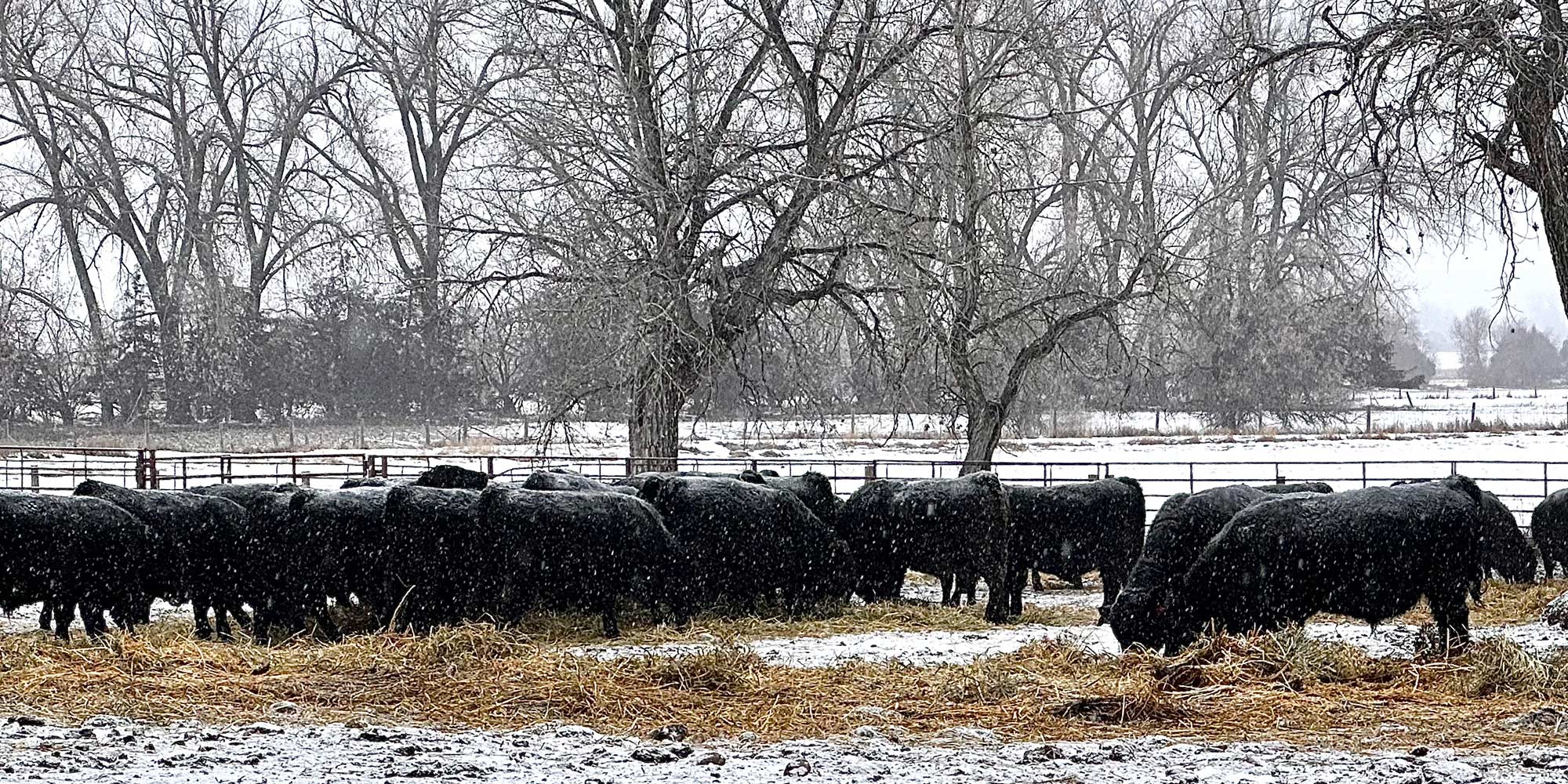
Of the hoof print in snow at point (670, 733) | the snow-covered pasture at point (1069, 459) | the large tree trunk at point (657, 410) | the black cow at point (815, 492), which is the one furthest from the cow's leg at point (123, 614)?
the snow-covered pasture at point (1069, 459)

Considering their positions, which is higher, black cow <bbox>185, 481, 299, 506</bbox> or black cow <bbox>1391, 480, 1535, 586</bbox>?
black cow <bbox>185, 481, 299, 506</bbox>

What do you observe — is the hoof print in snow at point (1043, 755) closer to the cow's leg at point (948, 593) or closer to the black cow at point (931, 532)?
the black cow at point (931, 532)

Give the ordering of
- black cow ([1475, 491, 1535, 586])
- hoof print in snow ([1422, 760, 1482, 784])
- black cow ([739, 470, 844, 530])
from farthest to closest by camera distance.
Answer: black cow ([1475, 491, 1535, 586])
black cow ([739, 470, 844, 530])
hoof print in snow ([1422, 760, 1482, 784])

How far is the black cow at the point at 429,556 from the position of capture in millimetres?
9773

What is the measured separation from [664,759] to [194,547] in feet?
20.4

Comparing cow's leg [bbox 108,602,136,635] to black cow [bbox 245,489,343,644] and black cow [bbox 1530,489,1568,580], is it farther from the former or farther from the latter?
black cow [bbox 1530,489,1568,580]

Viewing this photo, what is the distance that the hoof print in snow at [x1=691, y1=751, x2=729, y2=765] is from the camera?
5.60 m

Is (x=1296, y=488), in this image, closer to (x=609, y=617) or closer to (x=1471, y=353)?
(x=609, y=617)

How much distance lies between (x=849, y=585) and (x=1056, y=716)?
5455 millimetres

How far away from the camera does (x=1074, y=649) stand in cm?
833

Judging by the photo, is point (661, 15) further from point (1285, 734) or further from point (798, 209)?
Result: point (1285, 734)

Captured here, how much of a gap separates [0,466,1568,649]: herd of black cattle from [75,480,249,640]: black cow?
2 centimetres

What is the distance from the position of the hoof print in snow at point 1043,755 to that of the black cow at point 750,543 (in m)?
5.30

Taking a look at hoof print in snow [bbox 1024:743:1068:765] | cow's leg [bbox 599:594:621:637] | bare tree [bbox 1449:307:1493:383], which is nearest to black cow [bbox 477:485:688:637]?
cow's leg [bbox 599:594:621:637]
